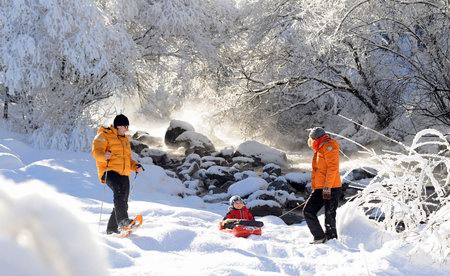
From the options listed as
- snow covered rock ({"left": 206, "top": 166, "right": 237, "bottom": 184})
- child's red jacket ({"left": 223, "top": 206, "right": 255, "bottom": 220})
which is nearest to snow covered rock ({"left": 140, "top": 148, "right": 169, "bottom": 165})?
snow covered rock ({"left": 206, "top": 166, "right": 237, "bottom": 184})

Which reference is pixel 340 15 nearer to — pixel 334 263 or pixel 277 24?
pixel 277 24

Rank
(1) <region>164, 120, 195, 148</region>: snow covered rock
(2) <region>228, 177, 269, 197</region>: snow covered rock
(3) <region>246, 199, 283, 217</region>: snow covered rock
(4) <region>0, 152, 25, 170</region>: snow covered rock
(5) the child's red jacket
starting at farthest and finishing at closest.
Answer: (1) <region>164, 120, 195, 148</region>: snow covered rock → (2) <region>228, 177, 269, 197</region>: snow covered rock → (3) <region>246, 199, 283, 217</region>: snow covered rock → (4) <region>0, 152, 25, 170</region>: snow covered rock → (5) the child's red jacket

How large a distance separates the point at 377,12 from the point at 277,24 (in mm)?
6289

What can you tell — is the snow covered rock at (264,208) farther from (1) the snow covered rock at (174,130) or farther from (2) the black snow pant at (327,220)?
(1) the snow covered rock at (174,130)

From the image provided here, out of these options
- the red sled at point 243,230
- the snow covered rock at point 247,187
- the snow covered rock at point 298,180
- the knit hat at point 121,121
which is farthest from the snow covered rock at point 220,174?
the knit hat at point 121,121

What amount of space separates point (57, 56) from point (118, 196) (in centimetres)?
981

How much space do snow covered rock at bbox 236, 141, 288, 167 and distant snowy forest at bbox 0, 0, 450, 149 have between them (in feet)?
5.01

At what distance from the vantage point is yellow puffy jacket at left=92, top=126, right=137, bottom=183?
6441mm

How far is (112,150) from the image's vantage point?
21.5ft

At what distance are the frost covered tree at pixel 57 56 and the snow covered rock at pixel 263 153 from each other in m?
5.25

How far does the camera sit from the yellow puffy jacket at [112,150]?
254 inches

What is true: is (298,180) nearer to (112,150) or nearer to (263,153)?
(263,153)

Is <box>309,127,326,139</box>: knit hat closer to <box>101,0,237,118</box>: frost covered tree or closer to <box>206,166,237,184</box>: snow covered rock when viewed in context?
<box>206,166,237,184</box>: snow covered rock

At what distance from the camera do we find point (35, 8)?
586 inches
